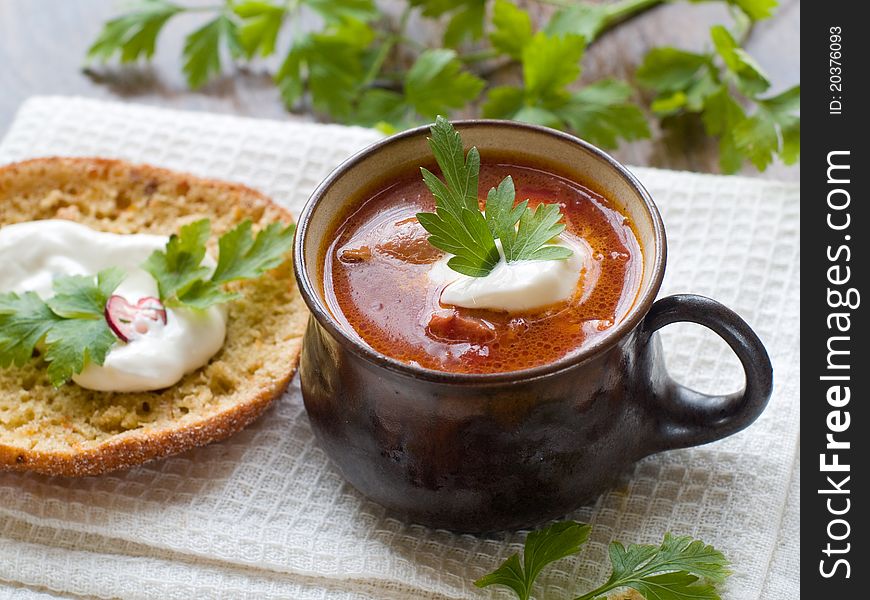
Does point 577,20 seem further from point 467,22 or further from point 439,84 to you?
point 439,84

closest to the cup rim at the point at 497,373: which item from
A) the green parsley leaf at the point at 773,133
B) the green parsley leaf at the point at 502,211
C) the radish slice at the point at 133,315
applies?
the green parsley leaf at the point at 502,211

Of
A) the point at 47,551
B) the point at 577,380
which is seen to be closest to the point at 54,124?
the point at 47,551

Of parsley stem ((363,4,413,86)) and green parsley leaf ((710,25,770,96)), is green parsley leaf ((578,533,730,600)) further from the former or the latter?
parsley stem ((363,4,413,86))

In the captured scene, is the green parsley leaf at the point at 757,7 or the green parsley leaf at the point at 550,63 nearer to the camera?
the green parsley leaf at the point at 550,63

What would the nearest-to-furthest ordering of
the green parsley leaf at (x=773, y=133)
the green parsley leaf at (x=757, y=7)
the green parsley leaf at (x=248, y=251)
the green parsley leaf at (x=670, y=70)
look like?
the green parsley leaf at (x=248, y=251) → the green parsley leaf at (x=773, y=133) → the green parsley leaf at (x=757, y=7) → the green parsley leaf at (x=670, y=70)

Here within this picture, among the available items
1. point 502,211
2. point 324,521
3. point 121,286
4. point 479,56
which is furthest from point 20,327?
point 479,56

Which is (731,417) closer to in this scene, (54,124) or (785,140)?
(785,140)

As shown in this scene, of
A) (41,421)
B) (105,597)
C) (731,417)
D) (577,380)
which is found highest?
(577,380)

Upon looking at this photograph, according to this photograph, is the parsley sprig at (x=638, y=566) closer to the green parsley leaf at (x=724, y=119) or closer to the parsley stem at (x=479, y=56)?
the green parsley leaf at (x=724, y=119)
